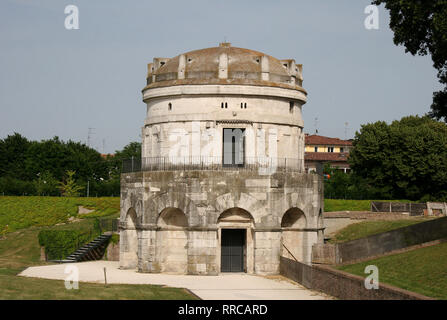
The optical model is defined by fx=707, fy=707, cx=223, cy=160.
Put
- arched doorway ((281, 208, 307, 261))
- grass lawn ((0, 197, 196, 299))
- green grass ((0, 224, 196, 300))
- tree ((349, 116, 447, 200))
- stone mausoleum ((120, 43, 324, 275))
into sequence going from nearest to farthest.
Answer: green grass ((0, 224, 196, 300)) < grass lawn ((0, 197, 196, 299)) < stone mausoleum ((120, 43, 324, 275)) < arched doorway ((281, 208, 307, 261)) < tree ((349, 116, 447, 200))

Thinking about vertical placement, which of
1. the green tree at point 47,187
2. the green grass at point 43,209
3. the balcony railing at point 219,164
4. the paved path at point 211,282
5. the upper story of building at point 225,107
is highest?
the upper story of building at point 225,107

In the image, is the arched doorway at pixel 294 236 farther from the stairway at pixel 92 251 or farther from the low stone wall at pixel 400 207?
the low stone wall at pixel 400 207

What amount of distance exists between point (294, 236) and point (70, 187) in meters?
50.4

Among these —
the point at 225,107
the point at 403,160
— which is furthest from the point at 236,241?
the point at 403,160

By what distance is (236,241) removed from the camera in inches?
1681

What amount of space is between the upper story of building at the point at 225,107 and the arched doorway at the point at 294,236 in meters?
3.73

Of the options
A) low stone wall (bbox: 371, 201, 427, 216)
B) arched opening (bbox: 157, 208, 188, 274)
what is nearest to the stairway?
arched opening (bbox: 157, 208, 188, 274)

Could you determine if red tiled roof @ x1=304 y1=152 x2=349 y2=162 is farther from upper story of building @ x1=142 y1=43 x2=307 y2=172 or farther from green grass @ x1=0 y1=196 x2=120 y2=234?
upper story of building @ x1=142 y1=43 x2=307 y2=172

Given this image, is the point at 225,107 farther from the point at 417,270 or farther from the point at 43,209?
the point at 43,209

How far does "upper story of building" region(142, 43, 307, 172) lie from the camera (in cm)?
4325

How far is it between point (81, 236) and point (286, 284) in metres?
23.0

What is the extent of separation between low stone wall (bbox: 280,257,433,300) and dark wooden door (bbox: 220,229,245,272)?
478 centimetres

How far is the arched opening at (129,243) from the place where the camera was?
44.9m

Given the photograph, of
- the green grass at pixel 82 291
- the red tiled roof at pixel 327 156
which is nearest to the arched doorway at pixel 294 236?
the green grass at pixel 82 291
